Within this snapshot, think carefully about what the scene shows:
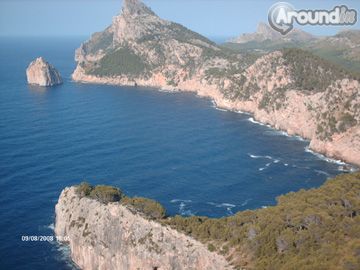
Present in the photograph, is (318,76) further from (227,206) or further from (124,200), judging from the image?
(124,200)

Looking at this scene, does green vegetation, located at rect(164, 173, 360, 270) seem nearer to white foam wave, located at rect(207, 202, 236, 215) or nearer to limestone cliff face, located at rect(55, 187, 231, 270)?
limestone cliff face, located at rect(55, 187, 231, 270)

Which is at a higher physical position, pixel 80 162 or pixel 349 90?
pixel 349 90

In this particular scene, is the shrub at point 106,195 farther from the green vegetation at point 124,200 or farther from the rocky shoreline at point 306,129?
the rocky shoreline at point 306,129

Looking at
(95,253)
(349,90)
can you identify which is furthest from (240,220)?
(349,90)

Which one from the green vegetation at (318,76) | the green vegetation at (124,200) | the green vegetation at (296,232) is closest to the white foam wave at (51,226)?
the green vegetation at (124,200)

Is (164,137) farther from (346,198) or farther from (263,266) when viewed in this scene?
(263,266)
